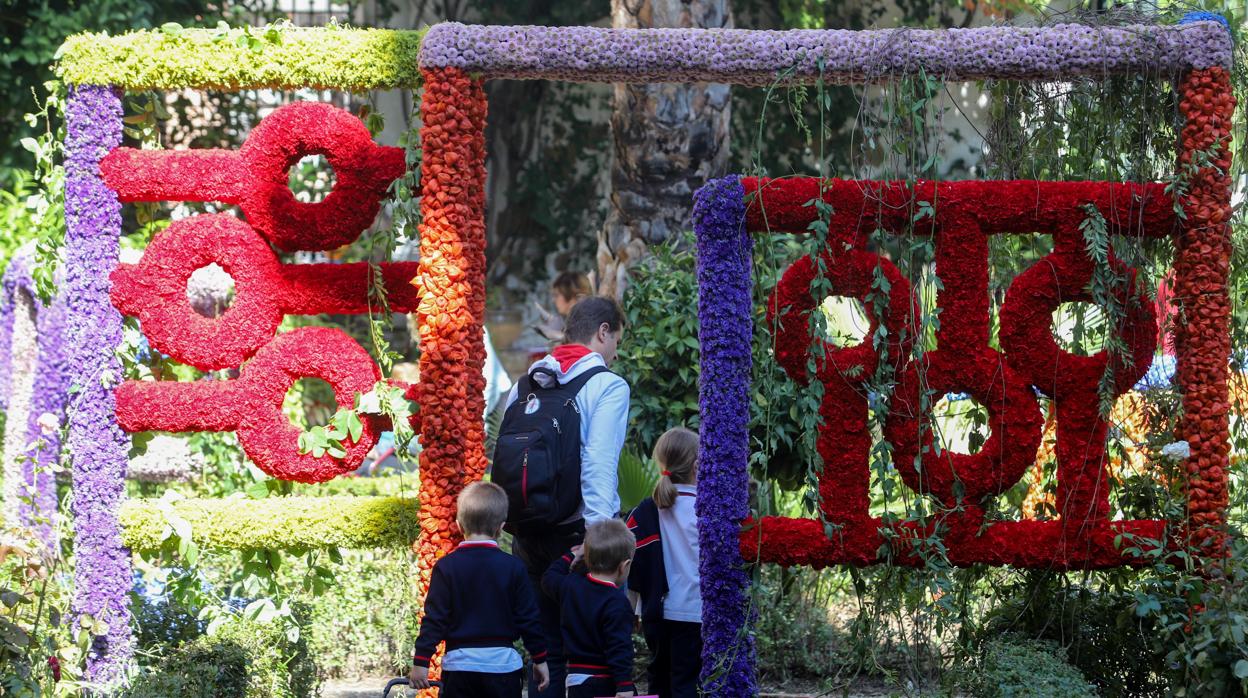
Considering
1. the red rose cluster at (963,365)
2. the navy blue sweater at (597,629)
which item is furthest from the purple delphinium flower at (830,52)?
the navy blue sweater at (597,629)

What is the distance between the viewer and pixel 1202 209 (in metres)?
4.61

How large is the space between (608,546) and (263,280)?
1850mm

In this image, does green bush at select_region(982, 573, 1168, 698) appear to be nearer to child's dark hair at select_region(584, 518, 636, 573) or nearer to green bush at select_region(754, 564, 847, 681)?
green bush at select_region(754, 564, 847, 681)

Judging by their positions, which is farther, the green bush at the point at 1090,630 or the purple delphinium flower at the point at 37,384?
the purple delphinium flower at the point at 37,384

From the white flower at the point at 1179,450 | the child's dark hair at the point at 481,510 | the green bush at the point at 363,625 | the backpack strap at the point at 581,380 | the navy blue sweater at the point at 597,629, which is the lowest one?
the green bush at the point at 363,625

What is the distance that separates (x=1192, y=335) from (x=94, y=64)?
419cm

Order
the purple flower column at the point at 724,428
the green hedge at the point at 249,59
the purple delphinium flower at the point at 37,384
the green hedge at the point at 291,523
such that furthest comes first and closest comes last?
the purple delphinium flower at the point at 37,384 → the green hedge at the point at 291,523 → the green hedge at the point at 249,59 → the purple flower column at the point at 724,428

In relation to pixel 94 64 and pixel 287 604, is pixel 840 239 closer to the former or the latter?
pixel 287 604

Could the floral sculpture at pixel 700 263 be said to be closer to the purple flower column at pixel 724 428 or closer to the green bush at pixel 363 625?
the purple flower column at pixel 724 428

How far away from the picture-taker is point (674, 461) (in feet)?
15.8

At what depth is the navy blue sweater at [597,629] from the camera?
4309 millimetres

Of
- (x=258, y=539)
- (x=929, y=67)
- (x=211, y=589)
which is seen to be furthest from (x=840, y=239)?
(x=211, y=589)

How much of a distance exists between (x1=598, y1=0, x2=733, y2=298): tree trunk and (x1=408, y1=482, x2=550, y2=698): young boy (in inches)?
121

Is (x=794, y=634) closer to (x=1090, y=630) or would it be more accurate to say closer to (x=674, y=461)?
(x=1090, y=630)
